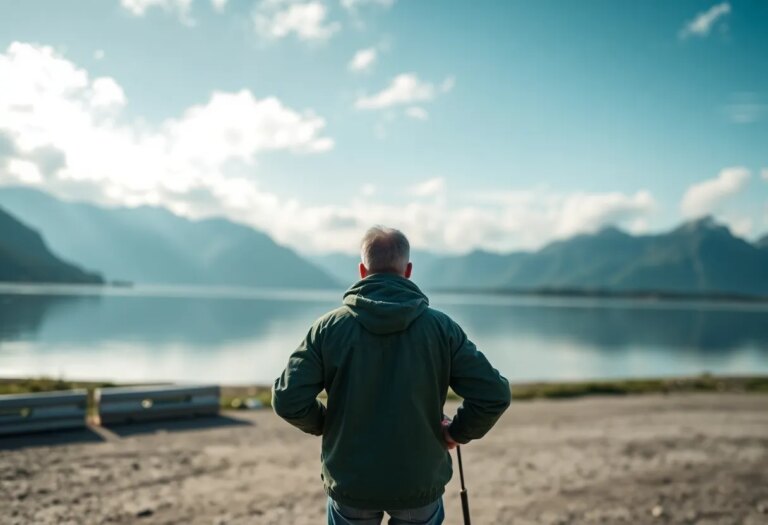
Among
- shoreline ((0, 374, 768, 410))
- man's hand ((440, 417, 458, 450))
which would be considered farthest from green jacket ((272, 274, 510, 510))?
shoreline ((0, 374, 768, 410))

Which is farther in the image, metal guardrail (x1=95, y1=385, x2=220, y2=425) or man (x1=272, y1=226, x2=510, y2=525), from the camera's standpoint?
metal guardrail (x1=95, y1=385, x2=220, y2=425)

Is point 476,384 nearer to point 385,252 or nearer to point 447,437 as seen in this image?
point 447,437

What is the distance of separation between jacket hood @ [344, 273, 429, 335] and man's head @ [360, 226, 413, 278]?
5cm

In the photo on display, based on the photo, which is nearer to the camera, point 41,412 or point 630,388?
point 41,412

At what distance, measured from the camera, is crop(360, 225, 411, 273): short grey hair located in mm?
3201

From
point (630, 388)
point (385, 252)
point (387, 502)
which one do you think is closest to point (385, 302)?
point (385, 252)

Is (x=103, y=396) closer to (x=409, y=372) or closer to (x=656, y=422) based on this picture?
(x=409, y=372)

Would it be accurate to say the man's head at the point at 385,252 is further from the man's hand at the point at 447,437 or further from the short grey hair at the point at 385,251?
the man's hand at the point at 447,437

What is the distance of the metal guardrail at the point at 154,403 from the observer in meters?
11.7

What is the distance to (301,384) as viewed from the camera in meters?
3.04

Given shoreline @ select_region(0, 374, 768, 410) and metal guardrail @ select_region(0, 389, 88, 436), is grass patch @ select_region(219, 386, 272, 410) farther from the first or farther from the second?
metal guardrail @ select_region(0, 389, 88, 436)

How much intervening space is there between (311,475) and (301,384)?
6.60 meters

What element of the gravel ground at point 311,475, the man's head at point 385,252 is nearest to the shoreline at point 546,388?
the gravel ground at point 311,475

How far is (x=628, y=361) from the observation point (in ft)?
154
